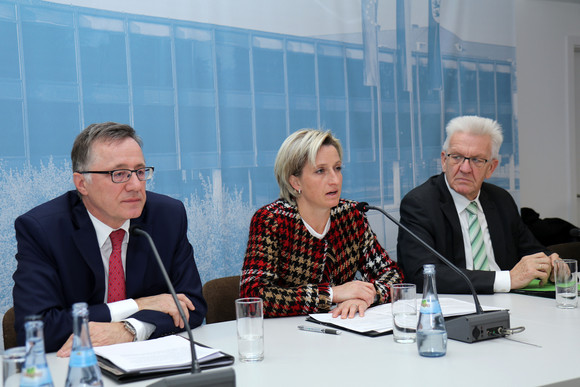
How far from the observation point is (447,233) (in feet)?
9.77

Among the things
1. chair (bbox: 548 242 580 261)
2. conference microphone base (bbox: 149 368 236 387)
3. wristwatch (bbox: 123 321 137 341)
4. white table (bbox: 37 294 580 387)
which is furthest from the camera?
chair (bbox: 548 242 580 261)

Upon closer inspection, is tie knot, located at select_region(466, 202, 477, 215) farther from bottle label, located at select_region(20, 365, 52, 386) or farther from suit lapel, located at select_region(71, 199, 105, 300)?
bottle label, located at select_region(20, 365, 52, 386)

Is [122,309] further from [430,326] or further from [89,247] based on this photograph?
[430,326]

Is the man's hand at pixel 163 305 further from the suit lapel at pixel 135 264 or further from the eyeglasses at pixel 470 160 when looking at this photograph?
the eyeglasses at pixel 470 160

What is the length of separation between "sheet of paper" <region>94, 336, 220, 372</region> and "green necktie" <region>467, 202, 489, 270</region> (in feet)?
5.55

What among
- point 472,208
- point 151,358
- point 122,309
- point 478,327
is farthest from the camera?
point 472,208

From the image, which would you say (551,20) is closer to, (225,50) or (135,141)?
(225,50)

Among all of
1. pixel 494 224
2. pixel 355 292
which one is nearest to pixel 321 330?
pixel 355 292

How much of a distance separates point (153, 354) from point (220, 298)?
984mm

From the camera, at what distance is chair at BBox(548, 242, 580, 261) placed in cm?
327

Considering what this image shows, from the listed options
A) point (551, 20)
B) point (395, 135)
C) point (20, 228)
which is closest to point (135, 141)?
point (20, 228)

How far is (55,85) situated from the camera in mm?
2867

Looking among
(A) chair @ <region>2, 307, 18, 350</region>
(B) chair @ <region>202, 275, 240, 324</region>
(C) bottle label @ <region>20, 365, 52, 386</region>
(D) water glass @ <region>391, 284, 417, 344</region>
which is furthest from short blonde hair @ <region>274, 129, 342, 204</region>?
(C) bottle label @ <region>20, 365, 52, 386</region>

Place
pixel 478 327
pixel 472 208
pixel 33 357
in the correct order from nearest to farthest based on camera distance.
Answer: pixel 33 357 → pixel 478 327 → pixel 472 208
